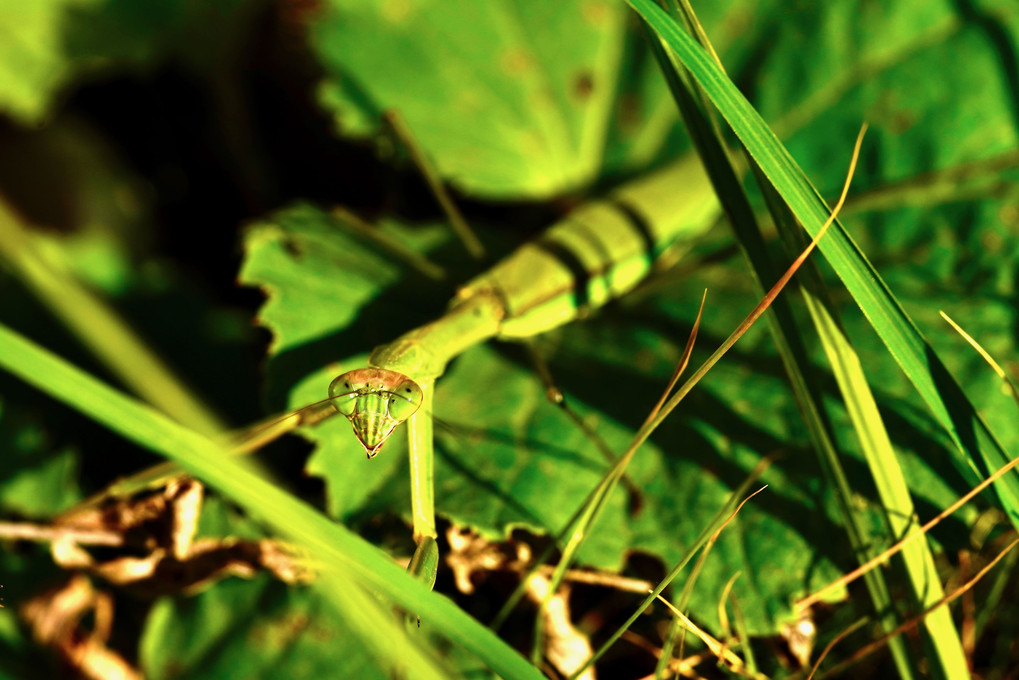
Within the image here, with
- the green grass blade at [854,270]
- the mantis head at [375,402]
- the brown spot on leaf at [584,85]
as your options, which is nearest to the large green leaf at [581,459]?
the mantis head at [375,402]

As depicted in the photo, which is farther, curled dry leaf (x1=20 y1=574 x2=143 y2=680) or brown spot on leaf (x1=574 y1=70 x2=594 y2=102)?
brown spot on leaf (x1=574 y1=70 x2=594 y2=102)

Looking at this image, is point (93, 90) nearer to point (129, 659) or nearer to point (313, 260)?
point (313, 260)

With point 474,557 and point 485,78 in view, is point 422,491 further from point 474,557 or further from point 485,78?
point 485,78

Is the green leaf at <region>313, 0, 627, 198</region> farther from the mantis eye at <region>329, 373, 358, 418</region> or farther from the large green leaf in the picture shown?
the mantis eye at <region>329, 373, 358, 418</region>

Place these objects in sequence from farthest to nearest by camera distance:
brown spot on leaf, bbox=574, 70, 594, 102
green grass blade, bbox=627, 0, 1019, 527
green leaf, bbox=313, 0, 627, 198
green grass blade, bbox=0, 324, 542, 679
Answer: brown spot on leaf, bbox=574, 70, 594, 102
green leaf, bbox=313, 0, 627, 198
green grass blade, bbox=627, 0, 1019, 527
green grass blade, bbox=0, 324, 542, 679

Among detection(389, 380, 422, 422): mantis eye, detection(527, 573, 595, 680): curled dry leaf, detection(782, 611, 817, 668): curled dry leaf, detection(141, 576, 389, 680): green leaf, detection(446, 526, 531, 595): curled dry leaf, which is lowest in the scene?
detection(782, 611, 817, 668): curled dry leaf

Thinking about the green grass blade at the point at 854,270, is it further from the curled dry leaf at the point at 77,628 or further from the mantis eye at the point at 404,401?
the curled dry leaf at the point at 77,628

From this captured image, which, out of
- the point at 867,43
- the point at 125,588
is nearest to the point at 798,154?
the point at 867,43

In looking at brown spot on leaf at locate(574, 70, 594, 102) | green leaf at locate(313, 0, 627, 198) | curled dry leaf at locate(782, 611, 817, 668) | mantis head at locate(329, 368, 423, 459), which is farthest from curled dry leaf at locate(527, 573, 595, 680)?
brown spot on leaf at locate(574, 70, 594, 102)
